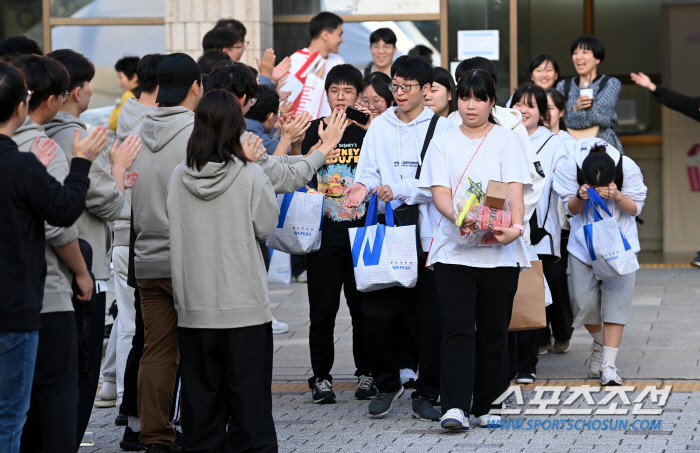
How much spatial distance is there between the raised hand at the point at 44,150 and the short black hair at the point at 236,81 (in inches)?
47.0

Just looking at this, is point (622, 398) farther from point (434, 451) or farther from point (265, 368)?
point (265, 368)

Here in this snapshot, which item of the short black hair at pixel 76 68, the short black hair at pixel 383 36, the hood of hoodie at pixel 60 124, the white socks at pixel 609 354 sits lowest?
the white socks at pixel 609 354

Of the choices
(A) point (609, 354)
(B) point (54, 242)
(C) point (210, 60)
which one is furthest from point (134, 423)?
(A) point (609, 354)

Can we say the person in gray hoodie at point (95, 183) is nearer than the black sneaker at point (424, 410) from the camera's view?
Yes

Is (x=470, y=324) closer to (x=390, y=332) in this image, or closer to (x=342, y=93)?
(x=390, y=332)

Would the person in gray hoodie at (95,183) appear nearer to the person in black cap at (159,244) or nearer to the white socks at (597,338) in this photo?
the person in black cap at (159,244)

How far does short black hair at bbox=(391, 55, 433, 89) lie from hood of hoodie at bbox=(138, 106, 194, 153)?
1431 mm

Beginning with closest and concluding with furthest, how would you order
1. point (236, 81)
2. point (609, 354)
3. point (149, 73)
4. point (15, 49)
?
point (236, 81) → point (15, 49) → point (149, 73) → point (609, 354)

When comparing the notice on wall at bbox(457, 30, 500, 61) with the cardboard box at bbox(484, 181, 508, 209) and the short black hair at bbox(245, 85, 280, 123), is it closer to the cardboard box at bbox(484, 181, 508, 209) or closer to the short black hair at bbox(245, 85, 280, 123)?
the short black hair at bbox(245, 85, 280, 123)

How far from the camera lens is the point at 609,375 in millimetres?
6328

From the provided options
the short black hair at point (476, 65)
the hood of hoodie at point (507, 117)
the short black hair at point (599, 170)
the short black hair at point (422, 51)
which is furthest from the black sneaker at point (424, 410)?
the short black hair at point (422, 51)

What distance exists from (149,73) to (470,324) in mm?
2236

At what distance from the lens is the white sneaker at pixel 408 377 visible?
6547mm

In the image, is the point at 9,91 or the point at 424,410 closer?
the point at 9,91
